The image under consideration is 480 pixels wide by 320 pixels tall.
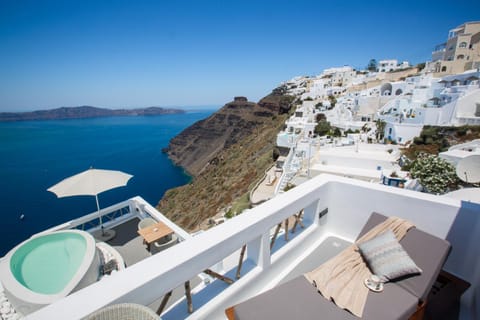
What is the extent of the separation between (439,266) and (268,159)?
24592 millimetres

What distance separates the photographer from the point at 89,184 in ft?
14.9

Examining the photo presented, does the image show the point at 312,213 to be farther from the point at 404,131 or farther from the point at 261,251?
the point at 404,131

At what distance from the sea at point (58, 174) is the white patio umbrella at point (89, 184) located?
2459 cm

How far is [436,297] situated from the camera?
1.87 m

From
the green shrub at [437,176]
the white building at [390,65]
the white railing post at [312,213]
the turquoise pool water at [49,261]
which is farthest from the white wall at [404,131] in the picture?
the white building at [390,65]

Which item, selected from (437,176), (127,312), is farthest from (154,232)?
(437,176)

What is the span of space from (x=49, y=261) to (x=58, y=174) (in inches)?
2078

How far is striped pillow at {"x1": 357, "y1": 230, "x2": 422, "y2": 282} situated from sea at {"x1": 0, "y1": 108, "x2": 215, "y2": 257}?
29.7 metres

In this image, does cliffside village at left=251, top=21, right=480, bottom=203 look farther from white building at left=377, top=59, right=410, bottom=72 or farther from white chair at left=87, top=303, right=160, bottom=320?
white building at left=377, top=59, right=410, bottom=72

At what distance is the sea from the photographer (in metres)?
27.2

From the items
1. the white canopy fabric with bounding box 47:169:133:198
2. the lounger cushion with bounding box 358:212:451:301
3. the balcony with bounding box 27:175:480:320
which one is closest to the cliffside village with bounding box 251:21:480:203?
the balcony with bounding box 27:175:480:320

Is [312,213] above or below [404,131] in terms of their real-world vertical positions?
above

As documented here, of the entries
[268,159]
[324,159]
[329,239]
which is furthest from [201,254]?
[268,159]

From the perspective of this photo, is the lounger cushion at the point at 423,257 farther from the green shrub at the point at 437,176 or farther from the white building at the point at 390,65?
the white building at the point at 390,65
